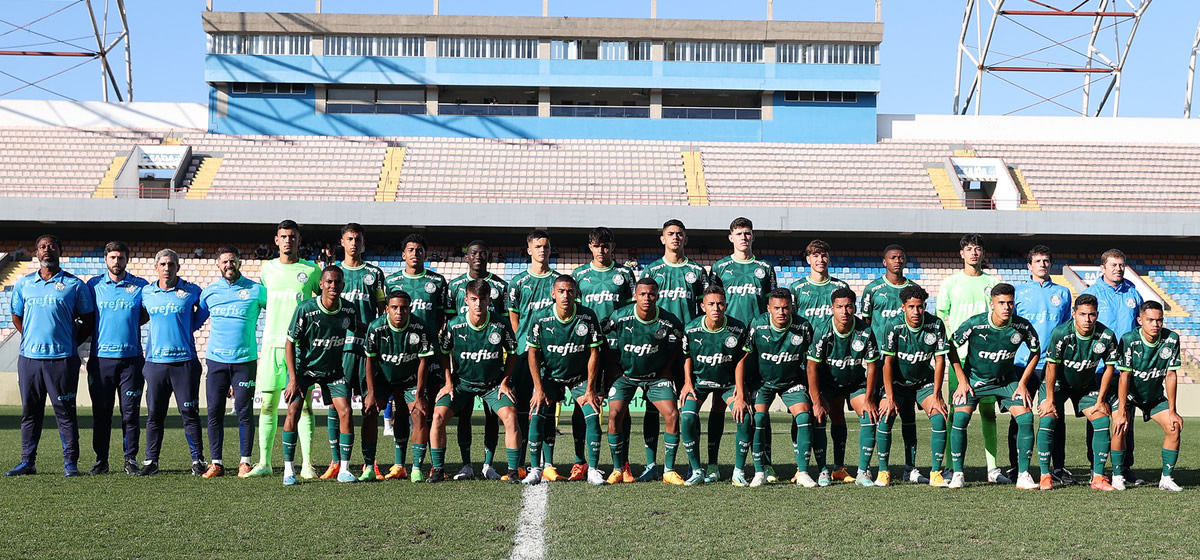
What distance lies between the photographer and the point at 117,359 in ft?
28.1

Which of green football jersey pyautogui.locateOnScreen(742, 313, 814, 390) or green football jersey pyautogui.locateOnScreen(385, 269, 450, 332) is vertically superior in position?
green football jersey pyautogui.locateOnScreen(385, 269, 450, 332)

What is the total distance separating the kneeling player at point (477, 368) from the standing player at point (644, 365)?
0.73m

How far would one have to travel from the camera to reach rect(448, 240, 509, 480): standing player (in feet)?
27.4

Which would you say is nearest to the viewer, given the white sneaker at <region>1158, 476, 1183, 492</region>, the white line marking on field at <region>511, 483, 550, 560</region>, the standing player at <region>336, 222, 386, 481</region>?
the white line marking on field at <region>511, 483, 550, 560</region>

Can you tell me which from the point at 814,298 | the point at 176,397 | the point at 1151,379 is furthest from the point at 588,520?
the point at 1151,379

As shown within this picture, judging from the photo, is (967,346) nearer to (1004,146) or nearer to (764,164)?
(764,164)

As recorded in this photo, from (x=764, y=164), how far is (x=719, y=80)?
13.5 ft

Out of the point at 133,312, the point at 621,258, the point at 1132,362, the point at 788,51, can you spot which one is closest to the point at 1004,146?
the point at 788,51

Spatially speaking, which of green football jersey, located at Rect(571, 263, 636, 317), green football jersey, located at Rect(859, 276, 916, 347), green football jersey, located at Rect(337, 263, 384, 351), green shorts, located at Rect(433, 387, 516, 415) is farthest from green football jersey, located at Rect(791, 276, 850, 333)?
green football jersey, located at Rect(337, 263, 384, 351)

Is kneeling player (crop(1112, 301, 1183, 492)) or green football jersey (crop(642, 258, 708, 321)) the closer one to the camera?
kneeling player (crop(1112, 301, 1183, 492))

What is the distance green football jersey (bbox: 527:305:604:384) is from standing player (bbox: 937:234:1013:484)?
104 inches

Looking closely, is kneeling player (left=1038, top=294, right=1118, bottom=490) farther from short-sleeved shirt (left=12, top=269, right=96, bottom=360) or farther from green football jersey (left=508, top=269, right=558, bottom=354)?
short-sleeved shirt (left=12, top=269, right=96, bottom=360)

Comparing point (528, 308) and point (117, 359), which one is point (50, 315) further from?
point (528, 308)

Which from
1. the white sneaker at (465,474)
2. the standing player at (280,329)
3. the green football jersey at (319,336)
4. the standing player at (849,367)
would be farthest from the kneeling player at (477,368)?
the standing player at (849,367)
